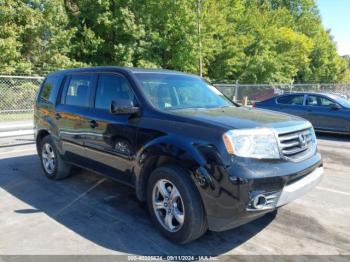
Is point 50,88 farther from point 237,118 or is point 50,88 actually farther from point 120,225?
point 237,118

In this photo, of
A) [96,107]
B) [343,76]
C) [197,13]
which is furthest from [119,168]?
[343,76]

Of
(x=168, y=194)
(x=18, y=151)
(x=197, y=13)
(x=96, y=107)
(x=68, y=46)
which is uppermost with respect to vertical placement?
(x=197, y=13)

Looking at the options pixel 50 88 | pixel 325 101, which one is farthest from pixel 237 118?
pixel 325 101

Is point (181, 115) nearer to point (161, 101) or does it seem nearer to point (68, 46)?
point (161, 101)

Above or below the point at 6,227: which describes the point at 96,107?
above

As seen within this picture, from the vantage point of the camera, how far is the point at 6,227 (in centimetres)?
409

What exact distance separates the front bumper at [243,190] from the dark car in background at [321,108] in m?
8.33

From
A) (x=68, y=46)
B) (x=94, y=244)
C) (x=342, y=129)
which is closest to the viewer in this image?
(x=94, y=244)

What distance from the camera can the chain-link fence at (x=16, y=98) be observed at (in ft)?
44.6

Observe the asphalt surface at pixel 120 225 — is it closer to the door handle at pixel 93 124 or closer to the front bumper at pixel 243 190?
the front bumper at pixel 243 190

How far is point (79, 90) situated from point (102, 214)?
77.3 inches

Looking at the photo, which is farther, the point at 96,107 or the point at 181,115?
the point at 96,107

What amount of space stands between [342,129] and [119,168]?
864cm

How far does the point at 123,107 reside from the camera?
392 centimetres
